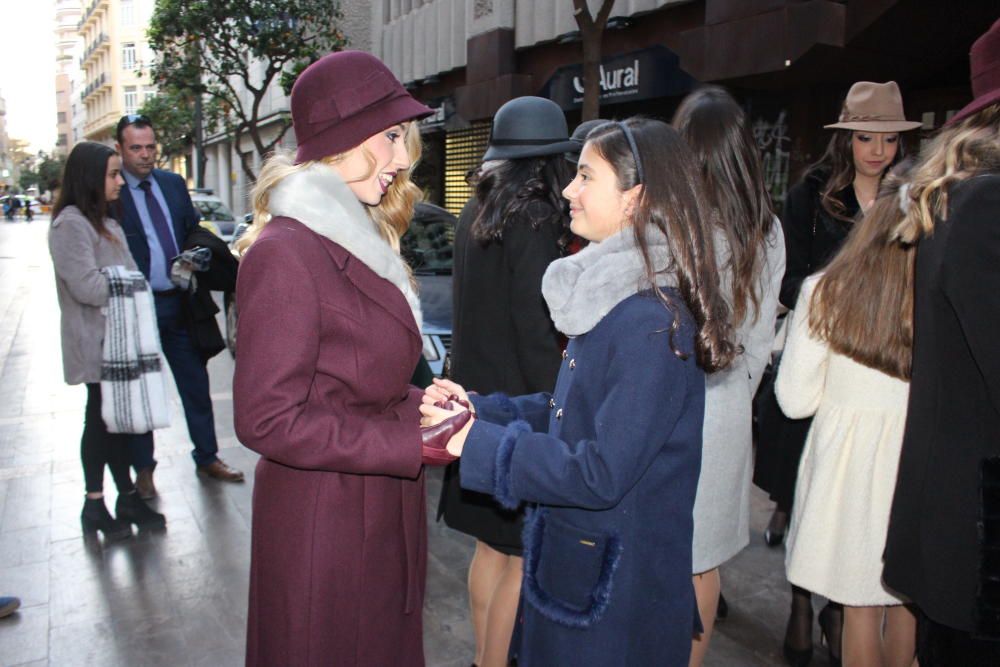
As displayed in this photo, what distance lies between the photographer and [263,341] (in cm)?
156

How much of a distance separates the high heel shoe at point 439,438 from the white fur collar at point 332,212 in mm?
A: 356

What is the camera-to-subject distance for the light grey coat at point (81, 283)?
374 cm

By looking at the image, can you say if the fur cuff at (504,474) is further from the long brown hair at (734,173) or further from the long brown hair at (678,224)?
the long brown hair at (734,173)

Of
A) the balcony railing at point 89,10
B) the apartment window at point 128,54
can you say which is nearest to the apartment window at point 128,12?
the apartment window at point 128,54

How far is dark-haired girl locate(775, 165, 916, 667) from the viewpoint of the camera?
2160 millimetres

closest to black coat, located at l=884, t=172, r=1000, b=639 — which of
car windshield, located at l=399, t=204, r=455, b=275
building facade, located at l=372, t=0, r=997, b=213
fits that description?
car windshield, located at l=399, t=204, r=455, b=275

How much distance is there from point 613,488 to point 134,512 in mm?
3544

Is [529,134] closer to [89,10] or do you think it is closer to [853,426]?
[853,426]

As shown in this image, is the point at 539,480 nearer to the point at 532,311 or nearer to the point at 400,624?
the point at 400,624

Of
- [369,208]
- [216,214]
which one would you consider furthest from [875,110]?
[216,214]

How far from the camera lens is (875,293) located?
2119 millimetres

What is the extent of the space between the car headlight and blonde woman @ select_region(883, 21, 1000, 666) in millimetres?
3302

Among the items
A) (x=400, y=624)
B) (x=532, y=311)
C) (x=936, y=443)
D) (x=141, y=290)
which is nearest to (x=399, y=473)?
(x=400, y=624)

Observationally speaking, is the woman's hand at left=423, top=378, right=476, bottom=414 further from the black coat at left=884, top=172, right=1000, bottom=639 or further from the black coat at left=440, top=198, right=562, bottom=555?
the black coat at left=884, top=172, right=1000, bottom=639
